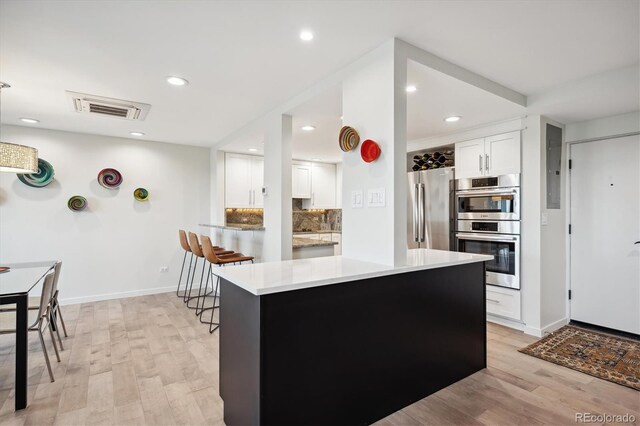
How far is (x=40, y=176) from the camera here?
4.42m

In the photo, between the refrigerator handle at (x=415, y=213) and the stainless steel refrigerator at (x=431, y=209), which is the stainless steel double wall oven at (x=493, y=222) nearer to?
the stainless steel refrigerator at (x=431, y=209)

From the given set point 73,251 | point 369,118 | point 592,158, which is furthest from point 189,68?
point 592,158

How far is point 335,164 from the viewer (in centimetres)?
711

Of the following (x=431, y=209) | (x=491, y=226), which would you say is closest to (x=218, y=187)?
(x=431, y=209)

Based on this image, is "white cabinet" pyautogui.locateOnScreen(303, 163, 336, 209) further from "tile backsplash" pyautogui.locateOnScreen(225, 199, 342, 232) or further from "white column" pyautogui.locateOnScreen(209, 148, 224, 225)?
"white column" pyautogui.locateOnScreen(209, 148, 224, 225)

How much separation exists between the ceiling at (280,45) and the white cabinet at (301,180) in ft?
10.7

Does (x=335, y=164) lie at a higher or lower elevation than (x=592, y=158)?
higher

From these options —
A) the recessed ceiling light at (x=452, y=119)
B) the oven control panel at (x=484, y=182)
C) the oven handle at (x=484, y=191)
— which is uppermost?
the recessed ceiling light at (x=452, y=119)

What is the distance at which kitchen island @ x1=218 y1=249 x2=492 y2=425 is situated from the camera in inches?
62.6

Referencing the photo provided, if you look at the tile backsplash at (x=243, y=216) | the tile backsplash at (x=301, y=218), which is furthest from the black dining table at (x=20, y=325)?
the tile backsplash at (x=243, y=216)

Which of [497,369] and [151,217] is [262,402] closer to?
[497,369]

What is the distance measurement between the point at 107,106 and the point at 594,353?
520cm

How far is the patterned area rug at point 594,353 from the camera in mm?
2557

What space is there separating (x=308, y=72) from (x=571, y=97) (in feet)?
7.64
